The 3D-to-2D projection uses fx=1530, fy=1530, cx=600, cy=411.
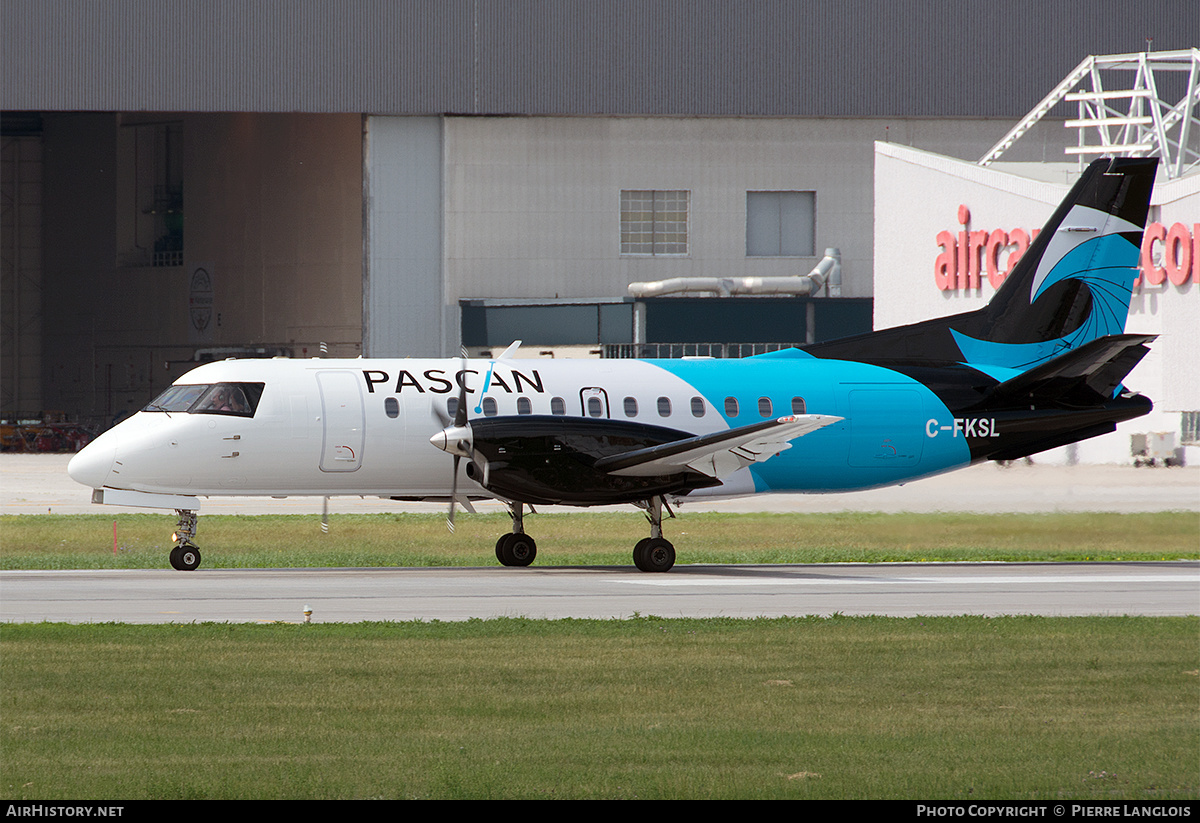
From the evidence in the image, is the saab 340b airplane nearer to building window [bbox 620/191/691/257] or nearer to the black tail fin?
the black tail fin

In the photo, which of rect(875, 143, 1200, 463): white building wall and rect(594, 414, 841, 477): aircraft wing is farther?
rect(875, 143, 1200, 463): white building wall

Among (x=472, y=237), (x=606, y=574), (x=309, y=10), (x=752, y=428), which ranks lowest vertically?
(x=606, y=574)

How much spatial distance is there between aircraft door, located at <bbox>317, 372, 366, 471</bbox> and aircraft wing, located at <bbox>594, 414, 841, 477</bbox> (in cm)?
413

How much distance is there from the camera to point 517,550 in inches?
1078

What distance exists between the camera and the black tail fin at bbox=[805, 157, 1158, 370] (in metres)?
28.9

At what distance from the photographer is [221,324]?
84.3 m

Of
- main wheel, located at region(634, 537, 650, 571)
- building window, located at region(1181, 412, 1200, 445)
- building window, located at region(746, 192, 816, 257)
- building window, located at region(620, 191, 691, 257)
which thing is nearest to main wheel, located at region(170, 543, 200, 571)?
main wheel, located at region(634, 537, 650, 571)

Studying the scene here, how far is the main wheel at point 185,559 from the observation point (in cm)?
2542

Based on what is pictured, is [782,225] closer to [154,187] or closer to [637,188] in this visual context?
[637,188]

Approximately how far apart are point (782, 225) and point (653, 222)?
583 cm

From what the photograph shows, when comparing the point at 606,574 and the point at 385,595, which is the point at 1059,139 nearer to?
the point at 606,574

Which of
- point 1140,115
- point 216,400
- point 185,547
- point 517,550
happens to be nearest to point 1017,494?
point 517,550
